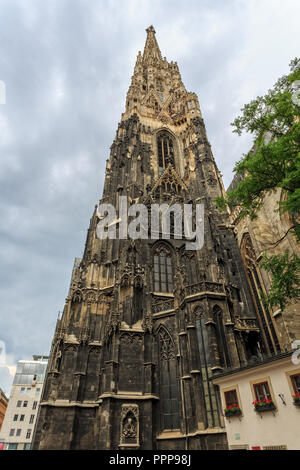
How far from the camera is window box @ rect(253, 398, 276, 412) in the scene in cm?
985

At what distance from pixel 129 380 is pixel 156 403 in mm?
1950

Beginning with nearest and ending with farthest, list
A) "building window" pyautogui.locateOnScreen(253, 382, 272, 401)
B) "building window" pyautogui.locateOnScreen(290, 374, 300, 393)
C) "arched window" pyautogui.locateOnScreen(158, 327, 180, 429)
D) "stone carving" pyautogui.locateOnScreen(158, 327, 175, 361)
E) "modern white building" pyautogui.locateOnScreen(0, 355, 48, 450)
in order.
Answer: "building window" pyautogui.locateOnScreen(290, 374, 300, 393) < "building window" pyautogui.locateOnScreen(253, 382, 272, 401) < "arched window" pyautogui.locateOnScreen(158, 327, 180, 429) < "stone carving" pyautogui.locateOnScreen(158, 327, 175, 361) < "modern white building" pyautogui.locateOnScreen(0, 355, 48, 450)

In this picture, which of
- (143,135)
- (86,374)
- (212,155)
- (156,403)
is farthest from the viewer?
(143,135)

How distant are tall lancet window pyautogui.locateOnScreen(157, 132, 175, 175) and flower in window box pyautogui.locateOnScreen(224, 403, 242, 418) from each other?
24.6 m

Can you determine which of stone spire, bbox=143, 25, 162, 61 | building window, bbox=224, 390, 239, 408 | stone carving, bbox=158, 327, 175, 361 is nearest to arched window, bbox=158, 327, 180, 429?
stone carving, bbox=158, 327, 175, 361

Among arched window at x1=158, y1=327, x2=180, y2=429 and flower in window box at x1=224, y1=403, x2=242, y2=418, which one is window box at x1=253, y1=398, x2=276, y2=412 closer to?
flower in window box at x1=224, y1=403, x2=242, y2=418

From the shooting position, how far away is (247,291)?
831 inches

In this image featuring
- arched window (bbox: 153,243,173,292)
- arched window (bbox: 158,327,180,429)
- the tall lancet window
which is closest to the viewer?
arched window (bbox: 158,327,180,429)

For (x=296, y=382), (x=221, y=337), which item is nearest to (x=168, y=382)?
(x=221, y=337)

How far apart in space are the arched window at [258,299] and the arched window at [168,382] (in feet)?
21.4

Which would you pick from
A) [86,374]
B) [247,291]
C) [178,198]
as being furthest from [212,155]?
[86,374]

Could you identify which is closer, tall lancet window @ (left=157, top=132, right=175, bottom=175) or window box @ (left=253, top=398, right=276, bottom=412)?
window box @ (left=253, top=398, right=276, bottom=412)

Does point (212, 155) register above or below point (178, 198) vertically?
above
